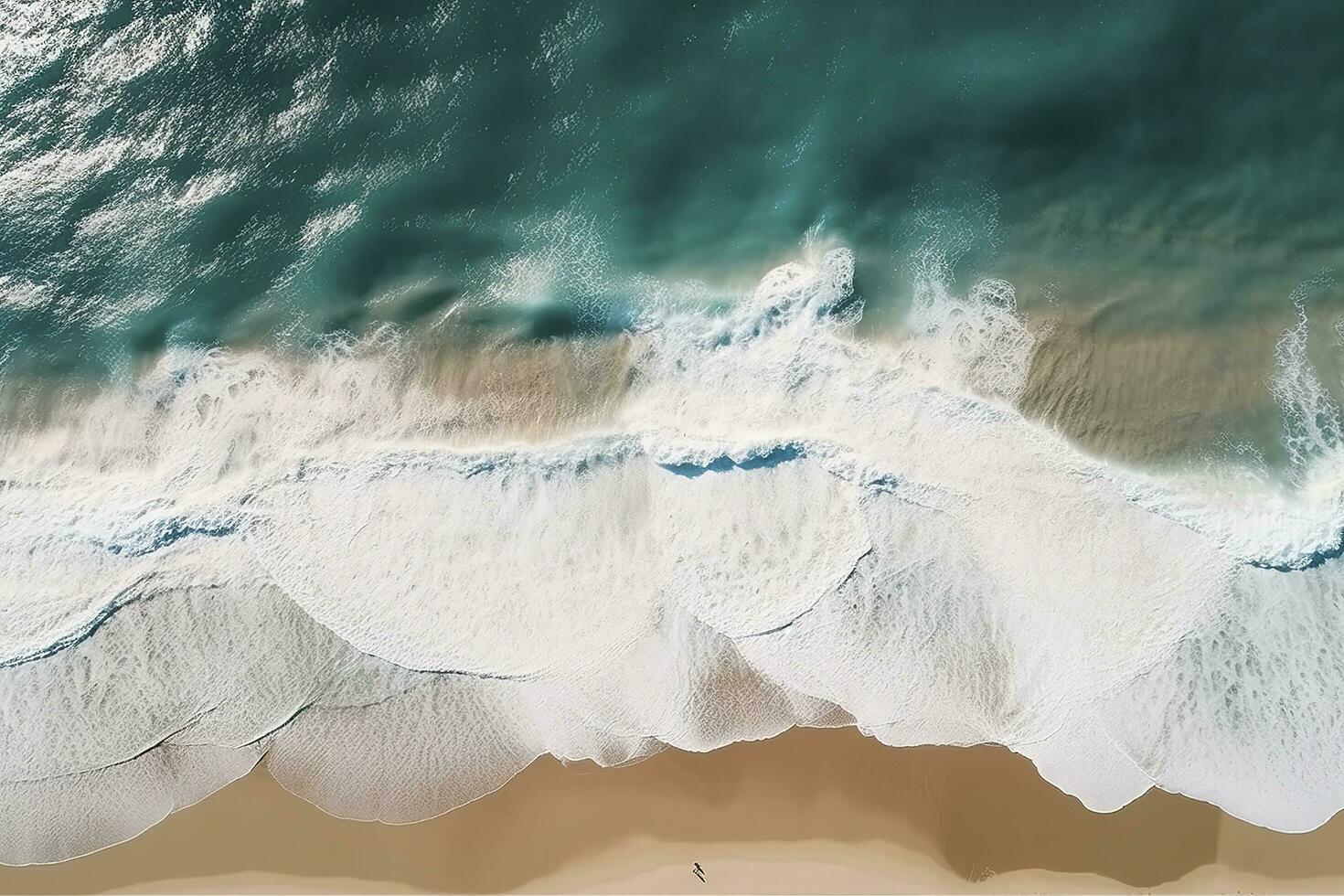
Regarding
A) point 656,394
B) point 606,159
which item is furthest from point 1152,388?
point 606,159

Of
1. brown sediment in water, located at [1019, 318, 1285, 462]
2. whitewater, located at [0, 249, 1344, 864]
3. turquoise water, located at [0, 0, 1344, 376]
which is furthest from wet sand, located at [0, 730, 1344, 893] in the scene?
turquoise water, located at [0, 0, 1344, 376]

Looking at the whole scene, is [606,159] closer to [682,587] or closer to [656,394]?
[656,394]

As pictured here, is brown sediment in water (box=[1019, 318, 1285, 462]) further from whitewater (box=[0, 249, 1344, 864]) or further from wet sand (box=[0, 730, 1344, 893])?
wet sand (box=[0, 730, 1344, 893])

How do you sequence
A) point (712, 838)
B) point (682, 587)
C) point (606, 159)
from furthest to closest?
point (606, 159), point (712, 838), point (682, 587)

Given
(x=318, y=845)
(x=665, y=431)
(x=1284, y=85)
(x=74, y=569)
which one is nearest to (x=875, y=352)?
(x=665, y=431)

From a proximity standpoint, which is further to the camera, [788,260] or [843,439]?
[788,260]

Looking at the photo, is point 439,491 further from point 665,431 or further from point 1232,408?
point 1232,408
